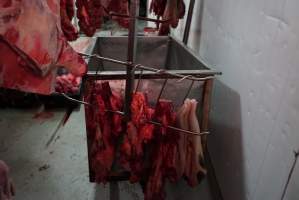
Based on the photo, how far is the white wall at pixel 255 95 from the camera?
801mm

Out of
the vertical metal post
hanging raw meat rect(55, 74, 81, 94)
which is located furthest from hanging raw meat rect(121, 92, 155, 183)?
hanging raw meat rect(55, 74, 81, 94)

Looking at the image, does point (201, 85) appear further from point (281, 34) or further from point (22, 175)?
point (22, 175)

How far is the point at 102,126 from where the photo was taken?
110 centimetres

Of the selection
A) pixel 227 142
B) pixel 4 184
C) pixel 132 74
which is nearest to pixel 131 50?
pixel 132 74

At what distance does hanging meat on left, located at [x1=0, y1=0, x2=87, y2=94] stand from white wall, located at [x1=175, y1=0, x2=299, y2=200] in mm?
653

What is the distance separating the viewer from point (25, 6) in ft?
1.92

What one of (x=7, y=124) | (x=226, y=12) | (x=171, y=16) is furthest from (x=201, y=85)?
(x=7, y=124)

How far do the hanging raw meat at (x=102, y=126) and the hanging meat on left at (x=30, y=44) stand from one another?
0.34m

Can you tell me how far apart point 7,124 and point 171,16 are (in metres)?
1.51

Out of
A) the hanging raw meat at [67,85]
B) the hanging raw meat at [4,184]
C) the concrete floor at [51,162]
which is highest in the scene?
the hanging raw meat at [4,184]

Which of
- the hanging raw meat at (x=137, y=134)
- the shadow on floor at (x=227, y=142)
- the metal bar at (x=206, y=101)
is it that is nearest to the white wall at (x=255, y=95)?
the shadow on floor at (x=227, y=142)

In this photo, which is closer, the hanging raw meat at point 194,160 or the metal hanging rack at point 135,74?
the metal hanging rack at point 135,74

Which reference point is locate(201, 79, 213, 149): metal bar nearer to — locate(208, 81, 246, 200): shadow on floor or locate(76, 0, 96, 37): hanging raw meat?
locate(208, 81, 246, 200): shadow on floor

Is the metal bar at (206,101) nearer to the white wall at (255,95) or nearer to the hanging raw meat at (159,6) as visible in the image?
the white wall at (255,95)
